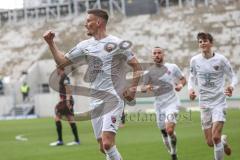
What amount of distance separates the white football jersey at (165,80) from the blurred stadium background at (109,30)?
27.9 m

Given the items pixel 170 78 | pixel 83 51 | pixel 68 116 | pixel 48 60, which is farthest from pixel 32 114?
pixel 83 51

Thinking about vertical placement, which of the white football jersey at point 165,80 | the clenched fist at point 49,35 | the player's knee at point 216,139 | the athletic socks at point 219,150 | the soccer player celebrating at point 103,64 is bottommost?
the athletic socks at point 219,150

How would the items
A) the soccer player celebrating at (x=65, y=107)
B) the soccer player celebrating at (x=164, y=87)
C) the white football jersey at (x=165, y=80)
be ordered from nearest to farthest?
the soccer player celebrating at (x=164, y=87), the white football jersey at (x=165, y=80), the soccer player celebrating at (x=65, y=107)

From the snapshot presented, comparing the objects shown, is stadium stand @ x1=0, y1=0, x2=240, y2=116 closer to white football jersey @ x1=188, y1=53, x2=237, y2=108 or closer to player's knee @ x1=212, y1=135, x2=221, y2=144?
white football jersey @ x1=188, y1=53, x2=237, y2=108

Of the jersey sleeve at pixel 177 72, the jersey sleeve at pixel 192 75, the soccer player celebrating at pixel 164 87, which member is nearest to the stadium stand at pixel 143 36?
the soccer player celebrating at pixel 164 87

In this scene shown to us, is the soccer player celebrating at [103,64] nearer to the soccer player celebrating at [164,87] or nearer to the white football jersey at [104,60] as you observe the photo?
the white football jersey at [104,60]

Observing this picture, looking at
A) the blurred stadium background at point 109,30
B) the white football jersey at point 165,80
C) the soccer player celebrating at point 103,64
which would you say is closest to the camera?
the soccer player celebrating at point 103,64

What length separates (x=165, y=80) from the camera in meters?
14.1

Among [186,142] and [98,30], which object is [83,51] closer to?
[98,30]

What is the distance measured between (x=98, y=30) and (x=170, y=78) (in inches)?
205

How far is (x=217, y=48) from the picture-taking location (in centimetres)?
4766

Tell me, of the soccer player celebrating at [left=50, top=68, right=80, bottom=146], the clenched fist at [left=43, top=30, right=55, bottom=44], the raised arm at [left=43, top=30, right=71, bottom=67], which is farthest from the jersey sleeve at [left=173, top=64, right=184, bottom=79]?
the clenched fist at [left=43, top=30, right=55, bottom=44]

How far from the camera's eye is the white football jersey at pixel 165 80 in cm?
1398

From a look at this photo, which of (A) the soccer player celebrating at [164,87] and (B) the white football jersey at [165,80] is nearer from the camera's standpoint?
(A) the soccer player celebrating at [164,87]
